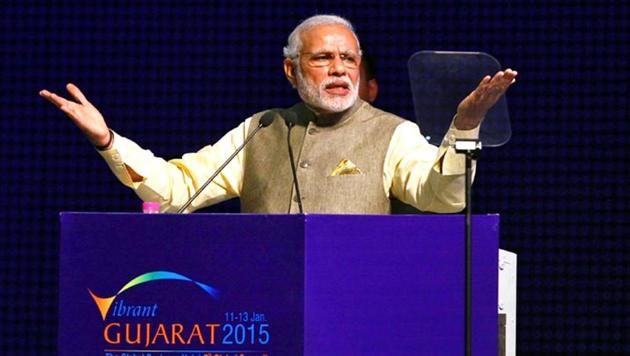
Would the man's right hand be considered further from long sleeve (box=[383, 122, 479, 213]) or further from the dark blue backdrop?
the dark blue backdrop

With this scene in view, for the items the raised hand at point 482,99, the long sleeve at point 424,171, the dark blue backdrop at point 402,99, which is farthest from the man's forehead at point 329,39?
the dark blue backdrop at point 402,99

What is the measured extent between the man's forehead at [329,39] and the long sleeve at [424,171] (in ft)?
0.81

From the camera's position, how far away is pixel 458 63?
2842 millimetres

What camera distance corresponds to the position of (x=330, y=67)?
3.46 m

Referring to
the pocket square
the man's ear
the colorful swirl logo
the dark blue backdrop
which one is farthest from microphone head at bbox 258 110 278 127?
the dark blue backdrop

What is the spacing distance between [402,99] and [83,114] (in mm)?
2020

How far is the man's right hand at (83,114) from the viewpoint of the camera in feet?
10.1

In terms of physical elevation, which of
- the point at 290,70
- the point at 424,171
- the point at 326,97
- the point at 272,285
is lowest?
the point at 272,285

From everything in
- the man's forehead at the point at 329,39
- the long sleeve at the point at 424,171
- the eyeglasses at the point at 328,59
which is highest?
the man's forehead at the point at 329,39

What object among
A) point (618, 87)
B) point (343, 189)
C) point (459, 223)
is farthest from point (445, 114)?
point (618, 87)

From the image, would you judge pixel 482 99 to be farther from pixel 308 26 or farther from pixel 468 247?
pixel 308 26

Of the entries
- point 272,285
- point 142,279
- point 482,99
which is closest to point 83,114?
point 142,279

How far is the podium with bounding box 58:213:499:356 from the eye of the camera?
2602 mm

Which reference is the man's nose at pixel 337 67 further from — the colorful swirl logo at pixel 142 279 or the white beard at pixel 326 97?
the colorful swirl logo at pixel 142 279
